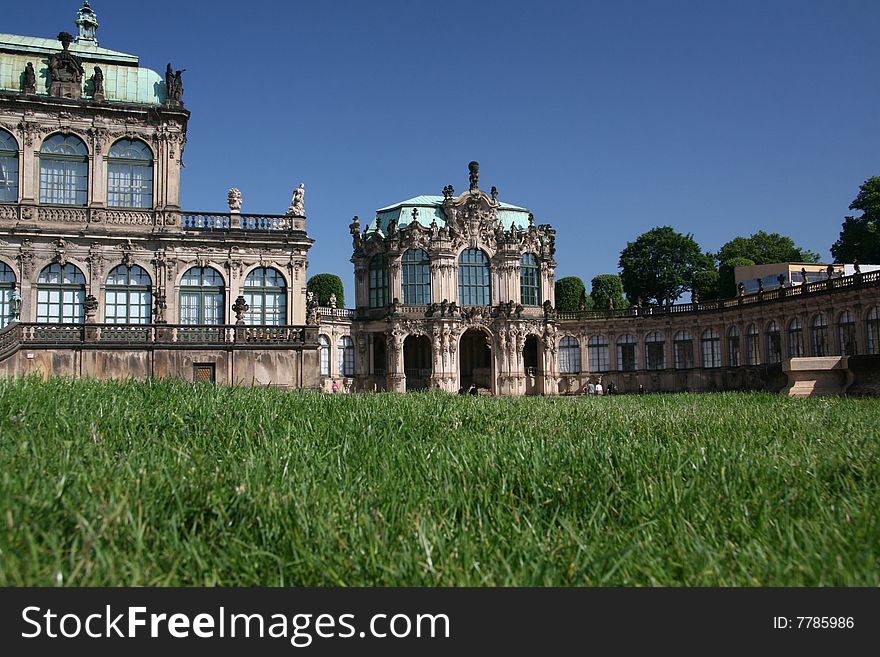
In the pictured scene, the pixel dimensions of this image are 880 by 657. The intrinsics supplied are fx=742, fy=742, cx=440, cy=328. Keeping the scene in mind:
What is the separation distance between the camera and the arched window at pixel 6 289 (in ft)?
107

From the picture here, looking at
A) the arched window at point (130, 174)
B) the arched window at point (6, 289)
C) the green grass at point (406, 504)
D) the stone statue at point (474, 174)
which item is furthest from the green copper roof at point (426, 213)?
the green grass at point (406, 504)

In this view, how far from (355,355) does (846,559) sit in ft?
173

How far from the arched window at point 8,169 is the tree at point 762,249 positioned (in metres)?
62.3

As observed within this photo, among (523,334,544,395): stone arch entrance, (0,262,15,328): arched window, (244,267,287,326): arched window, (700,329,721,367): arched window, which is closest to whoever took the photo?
(0,262,15,328): arched window

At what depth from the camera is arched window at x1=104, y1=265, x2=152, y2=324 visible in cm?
3406

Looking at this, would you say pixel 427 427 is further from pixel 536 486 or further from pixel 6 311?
pixel 6 311

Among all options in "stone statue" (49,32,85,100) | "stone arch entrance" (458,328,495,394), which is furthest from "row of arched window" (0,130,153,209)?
"stone arch entrance" (458,328,495,394)

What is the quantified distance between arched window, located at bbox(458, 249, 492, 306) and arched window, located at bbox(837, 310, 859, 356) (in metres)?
23.6

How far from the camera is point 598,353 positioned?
58844 mm

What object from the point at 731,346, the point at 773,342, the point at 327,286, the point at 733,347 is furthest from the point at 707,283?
the point at 327,286

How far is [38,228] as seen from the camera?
109 feet

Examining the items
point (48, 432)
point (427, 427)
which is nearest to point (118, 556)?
point (48, 432)

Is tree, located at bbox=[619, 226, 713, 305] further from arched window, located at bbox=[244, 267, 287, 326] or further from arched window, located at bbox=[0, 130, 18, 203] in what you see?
arched window, located at bbox=[0, 130, 18, 203]

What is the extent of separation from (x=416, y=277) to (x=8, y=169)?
28.4 m
